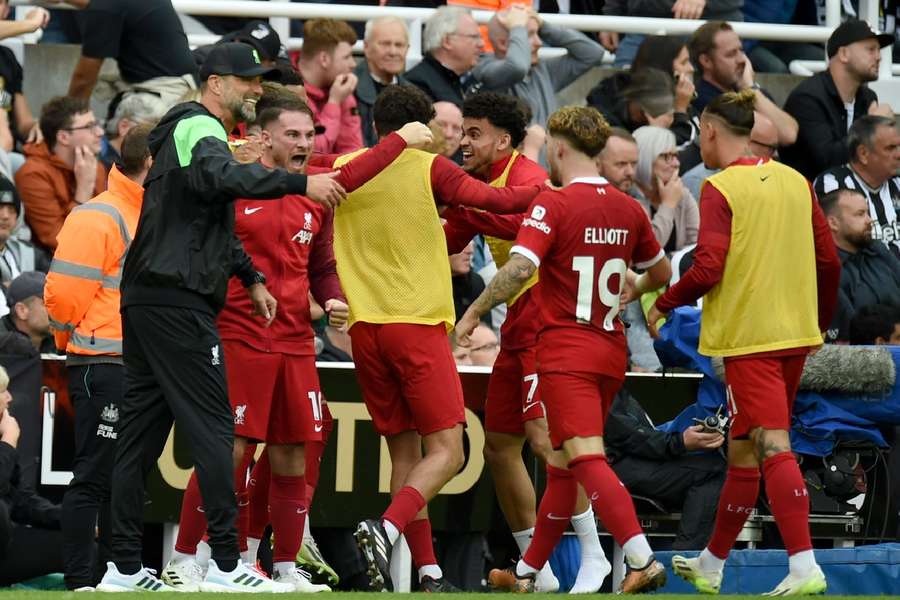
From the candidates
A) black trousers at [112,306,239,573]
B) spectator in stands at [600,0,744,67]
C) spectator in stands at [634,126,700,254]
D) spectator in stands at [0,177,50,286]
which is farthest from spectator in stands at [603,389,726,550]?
spectator in stands at [600,0,744,67]

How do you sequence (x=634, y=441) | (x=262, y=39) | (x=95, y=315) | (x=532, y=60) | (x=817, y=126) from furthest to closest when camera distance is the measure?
(x=817, y=126) < (x=532, y=60) < (x=262, y=39) < (x=634, y=441) < (x=95, y=315)

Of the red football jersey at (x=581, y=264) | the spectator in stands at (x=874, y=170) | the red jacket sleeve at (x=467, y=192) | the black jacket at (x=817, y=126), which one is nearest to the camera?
the red football jersey at (x=581, y=264)

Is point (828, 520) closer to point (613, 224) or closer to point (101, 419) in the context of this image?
point (613, 224)

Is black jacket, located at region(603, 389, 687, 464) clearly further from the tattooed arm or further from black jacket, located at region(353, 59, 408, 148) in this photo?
black jacket, located at region(353, 59, 408, 148)

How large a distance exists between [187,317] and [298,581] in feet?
5.44

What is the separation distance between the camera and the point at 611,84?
14.0m

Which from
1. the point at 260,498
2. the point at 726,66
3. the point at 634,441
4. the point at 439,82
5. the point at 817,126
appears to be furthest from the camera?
the point at 817,126

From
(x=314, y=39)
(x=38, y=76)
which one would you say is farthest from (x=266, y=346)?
(x=38, y=76)

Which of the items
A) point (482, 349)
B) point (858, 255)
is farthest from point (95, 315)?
point (858, 255)

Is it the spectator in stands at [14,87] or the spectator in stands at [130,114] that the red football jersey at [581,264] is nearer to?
the spectator in stands at [130,114]

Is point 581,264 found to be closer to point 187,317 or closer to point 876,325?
point 187,317

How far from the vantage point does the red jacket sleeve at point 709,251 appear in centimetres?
870

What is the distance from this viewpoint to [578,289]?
863 cm

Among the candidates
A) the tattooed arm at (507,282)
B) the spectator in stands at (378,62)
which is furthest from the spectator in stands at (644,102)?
the tattooed arm at (507,282)
